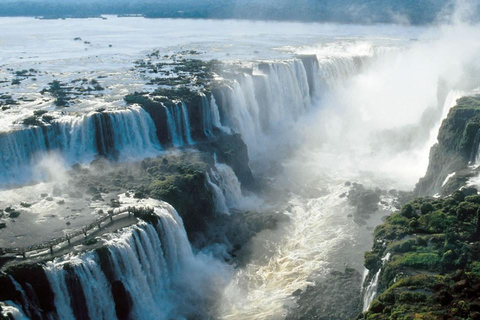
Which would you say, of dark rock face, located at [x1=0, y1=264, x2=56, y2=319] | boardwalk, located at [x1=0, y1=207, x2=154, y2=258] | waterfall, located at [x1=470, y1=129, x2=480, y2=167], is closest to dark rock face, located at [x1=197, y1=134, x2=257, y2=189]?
boardwalk, located at [x1=0, y1=207, x2=154, y2=258]

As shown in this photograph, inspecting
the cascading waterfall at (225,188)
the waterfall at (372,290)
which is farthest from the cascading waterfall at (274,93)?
the waterfall at (372,290)

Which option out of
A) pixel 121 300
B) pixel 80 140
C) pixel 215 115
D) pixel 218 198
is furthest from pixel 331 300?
pixel 215 115

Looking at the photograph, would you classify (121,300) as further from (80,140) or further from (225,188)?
(80,140)

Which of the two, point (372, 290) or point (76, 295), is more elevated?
point (76, 295)

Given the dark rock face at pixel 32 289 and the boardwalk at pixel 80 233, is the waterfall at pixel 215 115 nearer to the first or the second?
the boardwalk at pixel 80 233

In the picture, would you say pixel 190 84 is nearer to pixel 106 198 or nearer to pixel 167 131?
pixel 167 131

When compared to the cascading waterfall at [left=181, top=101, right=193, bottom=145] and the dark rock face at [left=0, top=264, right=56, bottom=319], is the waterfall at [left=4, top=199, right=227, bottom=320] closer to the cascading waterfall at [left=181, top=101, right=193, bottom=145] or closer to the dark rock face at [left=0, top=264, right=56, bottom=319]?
the dark rock face at [left=0, top=264, right=56, bottom=319]
